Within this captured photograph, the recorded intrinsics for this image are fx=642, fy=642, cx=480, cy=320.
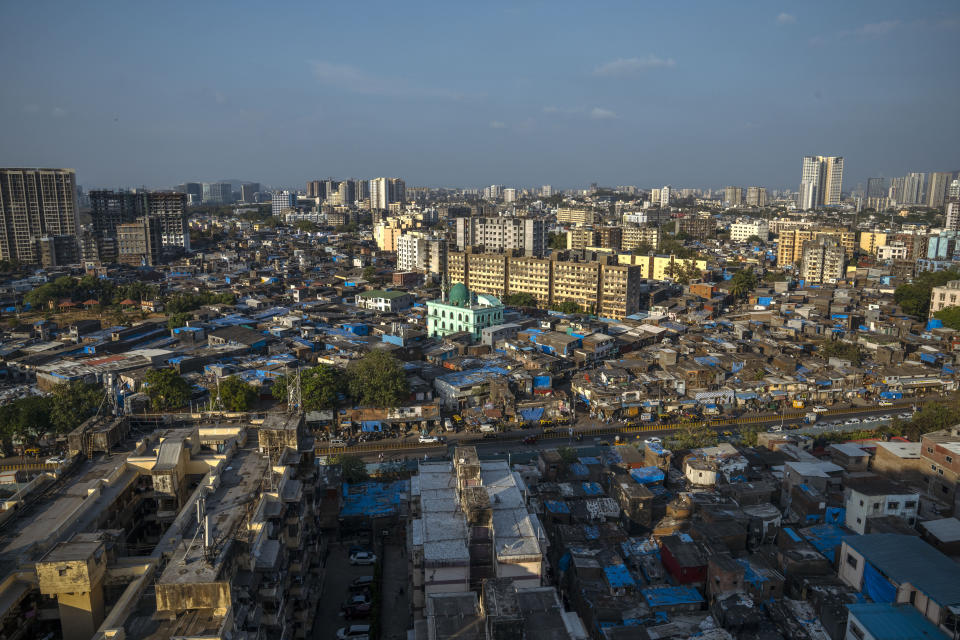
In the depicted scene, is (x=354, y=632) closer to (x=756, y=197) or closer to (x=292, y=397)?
(x=292, y=397)

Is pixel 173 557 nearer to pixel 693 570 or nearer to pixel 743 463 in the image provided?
pixel 693 570

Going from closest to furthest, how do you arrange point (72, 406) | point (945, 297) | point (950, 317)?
point (72, 406) → point (950, 317) → point (945, 297)

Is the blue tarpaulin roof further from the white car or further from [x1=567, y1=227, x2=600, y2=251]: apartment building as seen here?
[x1=567, y1=227, x2=600, y2=251]: apartment building

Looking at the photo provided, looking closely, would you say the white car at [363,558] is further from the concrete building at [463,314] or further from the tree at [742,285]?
the tree at [742,285]

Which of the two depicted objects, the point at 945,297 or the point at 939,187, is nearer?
the point at 945,297

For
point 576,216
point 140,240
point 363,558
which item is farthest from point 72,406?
point 576,216
